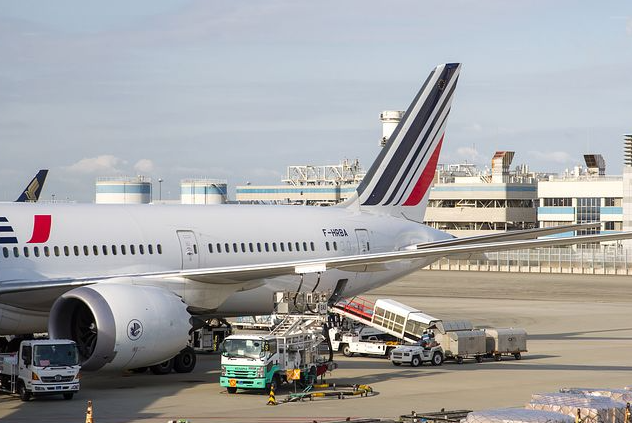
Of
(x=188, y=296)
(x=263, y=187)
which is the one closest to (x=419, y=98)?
(x=188, y=296)

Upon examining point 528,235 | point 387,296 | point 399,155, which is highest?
point 399,155

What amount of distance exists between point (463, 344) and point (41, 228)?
1563cm

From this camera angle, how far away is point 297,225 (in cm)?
4216

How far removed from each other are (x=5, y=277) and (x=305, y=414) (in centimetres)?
1072

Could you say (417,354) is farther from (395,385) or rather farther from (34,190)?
(34,190)

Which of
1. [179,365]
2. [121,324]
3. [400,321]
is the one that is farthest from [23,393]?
[400,321]

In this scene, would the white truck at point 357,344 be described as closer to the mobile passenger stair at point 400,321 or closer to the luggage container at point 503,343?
the mobile passenger stair at point 400,321

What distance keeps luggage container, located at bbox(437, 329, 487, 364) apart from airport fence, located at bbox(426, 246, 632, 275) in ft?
191

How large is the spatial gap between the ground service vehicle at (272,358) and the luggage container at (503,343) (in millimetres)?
9220

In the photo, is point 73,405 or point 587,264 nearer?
point 73,405

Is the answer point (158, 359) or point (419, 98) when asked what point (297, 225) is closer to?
point (419, 98)

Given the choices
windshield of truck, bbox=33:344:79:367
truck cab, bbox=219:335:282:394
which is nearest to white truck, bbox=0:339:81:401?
windshield of truck, bbox=33:344:79:367

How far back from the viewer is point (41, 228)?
33594 mm

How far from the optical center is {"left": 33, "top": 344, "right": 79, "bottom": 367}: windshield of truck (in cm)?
2920
